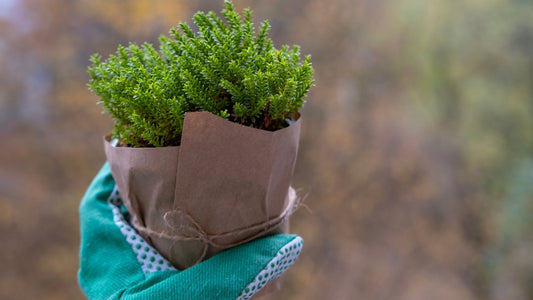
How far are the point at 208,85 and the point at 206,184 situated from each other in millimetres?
96

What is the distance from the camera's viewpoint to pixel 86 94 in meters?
1.35

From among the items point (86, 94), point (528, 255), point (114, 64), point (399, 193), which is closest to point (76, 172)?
point (86, 94)

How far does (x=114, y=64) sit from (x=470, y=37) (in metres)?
1.85

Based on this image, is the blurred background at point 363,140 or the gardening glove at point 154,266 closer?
the gardening glove at point 154,266

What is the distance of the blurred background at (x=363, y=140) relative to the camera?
1.30 m

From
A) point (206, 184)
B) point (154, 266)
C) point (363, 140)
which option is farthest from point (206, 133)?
point (363, 140)

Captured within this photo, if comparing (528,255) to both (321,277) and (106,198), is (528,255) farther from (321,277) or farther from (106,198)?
(106,198)

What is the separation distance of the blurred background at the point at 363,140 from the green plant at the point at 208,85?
78cm

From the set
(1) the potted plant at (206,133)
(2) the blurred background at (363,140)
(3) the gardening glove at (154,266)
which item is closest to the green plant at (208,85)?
(1) the potted plant at (206,133)

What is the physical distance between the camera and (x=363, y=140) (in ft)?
5.92

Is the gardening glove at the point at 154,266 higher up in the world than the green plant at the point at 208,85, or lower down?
lower down

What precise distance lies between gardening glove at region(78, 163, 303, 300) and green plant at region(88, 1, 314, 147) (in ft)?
0.36

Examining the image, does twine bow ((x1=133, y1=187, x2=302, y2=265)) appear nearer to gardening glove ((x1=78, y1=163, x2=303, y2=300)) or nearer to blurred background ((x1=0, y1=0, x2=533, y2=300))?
gardening glove ((x1=78, y1=163, x2=303, y2=300))

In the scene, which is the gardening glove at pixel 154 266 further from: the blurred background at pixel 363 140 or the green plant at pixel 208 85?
the blurred background at pixel 363 140
